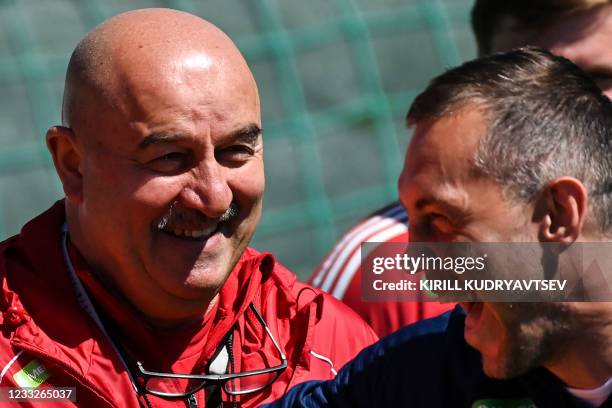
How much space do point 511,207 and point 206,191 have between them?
1.79 ft

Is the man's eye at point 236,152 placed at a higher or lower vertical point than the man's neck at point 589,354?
higher

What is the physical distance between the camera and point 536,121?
6.29ft

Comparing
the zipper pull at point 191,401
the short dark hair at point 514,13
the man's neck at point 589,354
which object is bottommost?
the zipper pull at point 191,401

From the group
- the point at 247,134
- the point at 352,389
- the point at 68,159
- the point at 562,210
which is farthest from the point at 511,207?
the point at 68,159

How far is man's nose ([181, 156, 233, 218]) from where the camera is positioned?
210 cm

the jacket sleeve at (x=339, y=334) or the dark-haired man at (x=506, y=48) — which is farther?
the dark-haired man at (x=506, y=48)

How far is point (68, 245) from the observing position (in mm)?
2236

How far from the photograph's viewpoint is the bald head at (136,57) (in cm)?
212

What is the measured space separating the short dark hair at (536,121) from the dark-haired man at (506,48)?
2.29ft

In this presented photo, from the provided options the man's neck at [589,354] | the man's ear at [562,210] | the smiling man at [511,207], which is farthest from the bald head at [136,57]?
the man's neck at [589,354]

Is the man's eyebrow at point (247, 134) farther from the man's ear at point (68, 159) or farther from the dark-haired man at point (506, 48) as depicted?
the dark-haired man at point (506, 48)

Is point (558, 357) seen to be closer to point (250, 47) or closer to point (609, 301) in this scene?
point (609, 301)

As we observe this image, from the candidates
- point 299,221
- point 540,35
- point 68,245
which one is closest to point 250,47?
point 299,221

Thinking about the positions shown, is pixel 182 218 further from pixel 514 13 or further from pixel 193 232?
pixel 514 13
